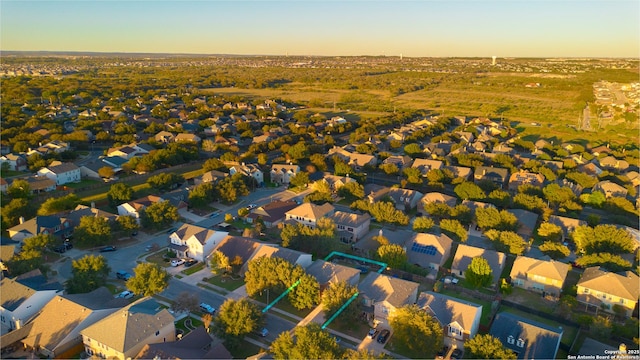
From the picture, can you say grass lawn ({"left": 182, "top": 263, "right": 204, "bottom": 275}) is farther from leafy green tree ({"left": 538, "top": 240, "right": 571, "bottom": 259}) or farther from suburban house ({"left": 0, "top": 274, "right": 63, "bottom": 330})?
leafy green tree ({"left": 538, "top": 240, "right": 571, "bottom": 259})

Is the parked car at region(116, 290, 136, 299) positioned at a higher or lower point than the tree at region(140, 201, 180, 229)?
lower

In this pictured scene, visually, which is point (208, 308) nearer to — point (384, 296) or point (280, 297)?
point (280, 297)

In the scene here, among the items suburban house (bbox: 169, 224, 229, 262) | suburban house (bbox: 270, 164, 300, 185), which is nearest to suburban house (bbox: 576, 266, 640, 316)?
suburban house (bbox: 169, 224, 229, 262)

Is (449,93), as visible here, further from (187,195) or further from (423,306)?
(423,306)

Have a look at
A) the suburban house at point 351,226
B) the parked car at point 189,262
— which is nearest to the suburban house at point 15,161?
the parked car at point 189,262

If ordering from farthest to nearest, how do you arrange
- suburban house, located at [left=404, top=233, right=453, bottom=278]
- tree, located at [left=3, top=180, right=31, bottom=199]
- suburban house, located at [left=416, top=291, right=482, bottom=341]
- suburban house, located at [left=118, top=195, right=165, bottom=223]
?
tree, located at [left=3, top=180, right=31, bottom=199] → suburban house, located at [left=118, top=195, right=165, bottom=223] → suburban house, located at [left=404, top=233, right=453, bottom=278] → suburban house, located at [left=416, top=291, right=482, bottom=341]

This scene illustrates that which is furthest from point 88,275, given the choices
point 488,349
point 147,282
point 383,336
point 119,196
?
point 488,349
